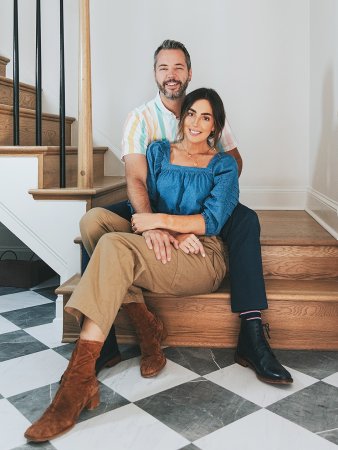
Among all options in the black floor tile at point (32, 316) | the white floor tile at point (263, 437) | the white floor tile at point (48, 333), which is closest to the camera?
the white floor tile at point (263, 437)

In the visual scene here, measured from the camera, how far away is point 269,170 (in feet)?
9.98

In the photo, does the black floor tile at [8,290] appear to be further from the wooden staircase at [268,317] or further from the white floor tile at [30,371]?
the white floor tile at [30,371]

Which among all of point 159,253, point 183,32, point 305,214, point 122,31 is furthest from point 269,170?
point 159,253

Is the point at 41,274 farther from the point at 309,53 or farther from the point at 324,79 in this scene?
the point at 309,53

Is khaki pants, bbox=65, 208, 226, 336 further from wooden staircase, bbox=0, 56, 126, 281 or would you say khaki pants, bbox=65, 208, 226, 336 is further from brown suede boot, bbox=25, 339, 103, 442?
wooden staircase, bbox=0, 56, 126, 281

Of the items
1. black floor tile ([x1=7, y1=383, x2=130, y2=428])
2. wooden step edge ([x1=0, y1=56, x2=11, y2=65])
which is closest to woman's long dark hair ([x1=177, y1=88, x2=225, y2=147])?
black floor tile ([x1=7, y1=383, x2=130, y2=428])

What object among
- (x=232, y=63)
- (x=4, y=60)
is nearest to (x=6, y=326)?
(x=4, y=60)

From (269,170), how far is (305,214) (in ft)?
1.29

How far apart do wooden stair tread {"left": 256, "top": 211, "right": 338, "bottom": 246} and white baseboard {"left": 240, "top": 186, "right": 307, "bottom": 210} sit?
21 cm

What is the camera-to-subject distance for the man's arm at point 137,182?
1.78 m

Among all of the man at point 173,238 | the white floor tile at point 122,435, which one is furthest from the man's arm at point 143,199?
the white floor tile at point 122,435

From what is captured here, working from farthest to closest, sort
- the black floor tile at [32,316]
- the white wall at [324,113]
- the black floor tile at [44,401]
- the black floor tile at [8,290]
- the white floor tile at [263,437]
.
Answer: the black floor tile at [8,290] < the white wall at [324,113] < the black floor tile at [32,316] < the black floor tile at [44,401] < the white floor tile at [263,437]

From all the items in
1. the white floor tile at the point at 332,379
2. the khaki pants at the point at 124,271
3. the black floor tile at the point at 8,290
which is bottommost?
the white floor tile at the point at 332,379

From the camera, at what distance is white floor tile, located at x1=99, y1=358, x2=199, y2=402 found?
1496 mm
